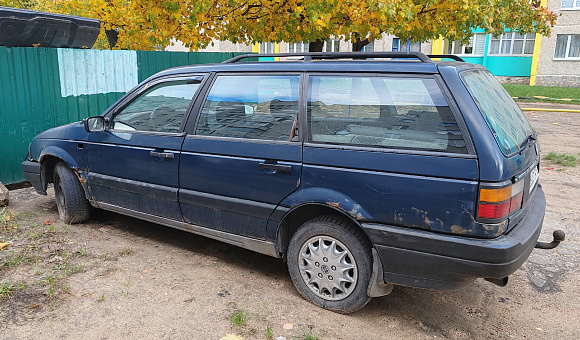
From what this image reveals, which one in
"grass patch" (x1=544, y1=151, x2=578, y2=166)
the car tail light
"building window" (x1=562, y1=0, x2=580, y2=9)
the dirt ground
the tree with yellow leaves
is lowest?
the dirt ground

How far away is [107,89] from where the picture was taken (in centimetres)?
815

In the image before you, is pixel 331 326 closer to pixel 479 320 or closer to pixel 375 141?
pixel 479 320

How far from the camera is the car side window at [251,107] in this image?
A: 3.64 metres

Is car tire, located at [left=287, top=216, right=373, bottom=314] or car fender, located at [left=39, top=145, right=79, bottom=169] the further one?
car fender, located at [left=39, top=145, right=79, bottom=169]

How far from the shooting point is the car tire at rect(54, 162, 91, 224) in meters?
5.03

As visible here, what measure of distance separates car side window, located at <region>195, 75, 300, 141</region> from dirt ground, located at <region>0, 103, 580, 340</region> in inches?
48.0

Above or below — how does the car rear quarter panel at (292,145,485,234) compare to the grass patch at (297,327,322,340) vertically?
above

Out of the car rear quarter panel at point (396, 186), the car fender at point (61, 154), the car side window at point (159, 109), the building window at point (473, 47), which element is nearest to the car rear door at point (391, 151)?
the car rear quarter panel at point (396, 186)

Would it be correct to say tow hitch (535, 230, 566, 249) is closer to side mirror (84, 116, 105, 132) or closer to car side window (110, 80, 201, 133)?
car side window (110, 80, 201, 133)

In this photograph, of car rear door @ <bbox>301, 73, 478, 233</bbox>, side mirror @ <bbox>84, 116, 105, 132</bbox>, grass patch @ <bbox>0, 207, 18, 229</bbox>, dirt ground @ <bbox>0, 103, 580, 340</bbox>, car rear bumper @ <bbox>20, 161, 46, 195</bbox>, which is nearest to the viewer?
car rear door @ <bbox>301, 73, 478, 233</bbox>

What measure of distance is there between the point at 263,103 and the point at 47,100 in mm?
4938

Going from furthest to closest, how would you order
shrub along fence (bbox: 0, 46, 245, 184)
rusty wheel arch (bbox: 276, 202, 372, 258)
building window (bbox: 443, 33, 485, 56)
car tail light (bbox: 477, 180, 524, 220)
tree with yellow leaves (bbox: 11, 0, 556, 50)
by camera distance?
building window (bbox: 443, 33, 485, 56) → tree with yellow leaves (bbox: 11, 0, 556, 50) → shrub along fence (bbox: 0, 46, 245, 184) → rusty wheel arch (bbox: 276, 202, 372, 258) → car tail light (bbox: 477, 180, 524, 220)

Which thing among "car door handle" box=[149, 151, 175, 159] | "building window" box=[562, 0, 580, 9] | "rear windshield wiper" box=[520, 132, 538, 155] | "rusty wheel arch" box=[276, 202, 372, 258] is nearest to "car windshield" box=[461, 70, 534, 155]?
"rear windshield wiper" box=[520, 132, 538, 155]

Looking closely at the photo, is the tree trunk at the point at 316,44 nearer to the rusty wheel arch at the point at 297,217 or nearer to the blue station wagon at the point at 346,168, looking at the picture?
the blue station wagon at the point at 346,168
